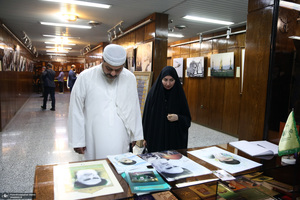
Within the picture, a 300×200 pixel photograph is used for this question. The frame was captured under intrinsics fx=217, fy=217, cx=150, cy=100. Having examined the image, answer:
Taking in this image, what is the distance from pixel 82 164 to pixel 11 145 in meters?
3.89

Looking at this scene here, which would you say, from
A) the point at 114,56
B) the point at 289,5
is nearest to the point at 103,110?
the point at 114,56

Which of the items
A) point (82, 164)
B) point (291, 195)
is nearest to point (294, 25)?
point (291, 195)

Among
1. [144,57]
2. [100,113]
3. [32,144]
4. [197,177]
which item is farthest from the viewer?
[144,57]

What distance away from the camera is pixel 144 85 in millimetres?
4793

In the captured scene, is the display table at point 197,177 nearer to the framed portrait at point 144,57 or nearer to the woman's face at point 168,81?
the woman's face at point 168,81

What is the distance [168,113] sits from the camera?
7.89 feet

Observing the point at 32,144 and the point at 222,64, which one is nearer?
the point at 32,144

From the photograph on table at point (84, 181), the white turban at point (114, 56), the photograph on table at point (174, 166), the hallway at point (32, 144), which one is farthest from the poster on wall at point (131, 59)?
the photograph on table at point (84, 181)

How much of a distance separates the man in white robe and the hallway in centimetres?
146

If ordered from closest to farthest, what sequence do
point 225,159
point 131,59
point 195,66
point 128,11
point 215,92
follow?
1. point 225,159
2. point 128,11
3. point 131,59
4. point 215,92
5. point 195,66

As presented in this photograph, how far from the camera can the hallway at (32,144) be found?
3014 mm

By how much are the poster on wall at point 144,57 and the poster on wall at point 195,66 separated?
224 centimetres

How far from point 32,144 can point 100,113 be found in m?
3.39

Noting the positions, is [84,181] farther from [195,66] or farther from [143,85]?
[195,66]
